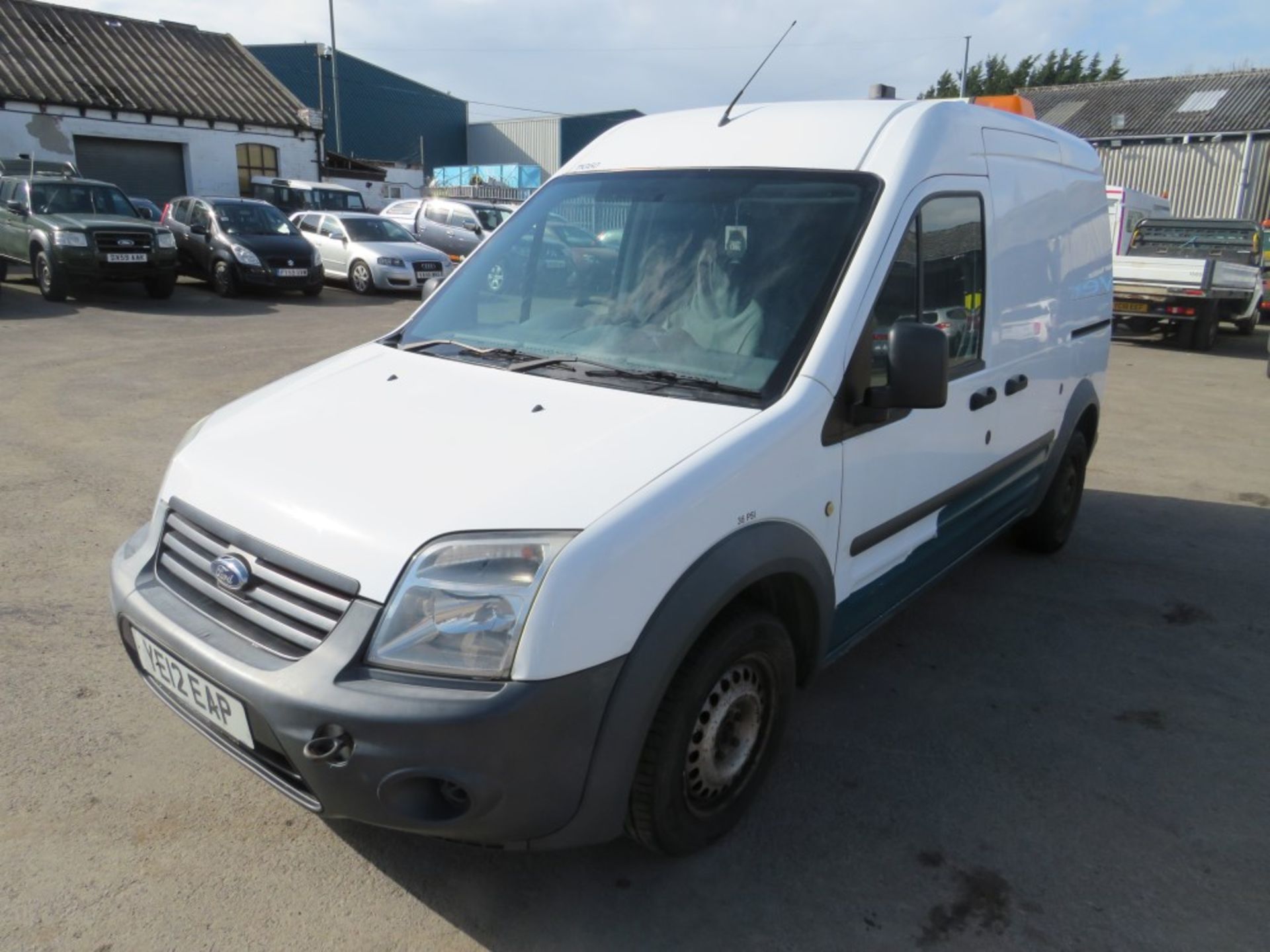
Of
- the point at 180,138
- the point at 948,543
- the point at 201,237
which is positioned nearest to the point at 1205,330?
the point at 948,543

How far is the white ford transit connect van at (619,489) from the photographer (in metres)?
2.08

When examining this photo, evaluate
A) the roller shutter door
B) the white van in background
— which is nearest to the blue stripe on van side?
the white van in background

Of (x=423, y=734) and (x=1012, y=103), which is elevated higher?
(x=1012, y=103)

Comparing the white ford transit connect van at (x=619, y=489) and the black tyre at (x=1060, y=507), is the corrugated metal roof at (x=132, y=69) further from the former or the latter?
the black tyre at (x=1060, y=507)

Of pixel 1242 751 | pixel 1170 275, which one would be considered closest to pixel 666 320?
pixel 1242 751

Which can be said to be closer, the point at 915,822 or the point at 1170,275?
the point at 915,822

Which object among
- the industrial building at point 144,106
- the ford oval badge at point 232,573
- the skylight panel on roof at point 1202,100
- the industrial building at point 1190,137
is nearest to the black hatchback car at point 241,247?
the industrial building at point 144,106

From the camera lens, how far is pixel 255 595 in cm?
232

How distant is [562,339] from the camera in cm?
311

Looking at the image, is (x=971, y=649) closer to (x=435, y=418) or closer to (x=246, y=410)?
(x=435, y=418)

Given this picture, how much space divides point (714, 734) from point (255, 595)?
126 cm

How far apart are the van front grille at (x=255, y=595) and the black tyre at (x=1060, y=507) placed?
13.1 feet

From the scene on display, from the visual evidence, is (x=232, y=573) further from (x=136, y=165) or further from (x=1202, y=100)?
(x=1202, y=100)

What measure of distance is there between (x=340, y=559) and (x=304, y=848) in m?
1.07
